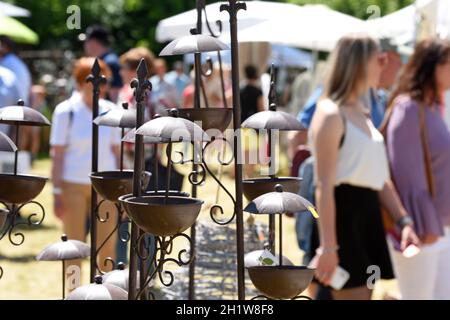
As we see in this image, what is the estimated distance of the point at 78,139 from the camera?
224 inches

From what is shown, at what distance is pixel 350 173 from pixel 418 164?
0.51 metres

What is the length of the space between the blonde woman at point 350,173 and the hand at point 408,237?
15 cm

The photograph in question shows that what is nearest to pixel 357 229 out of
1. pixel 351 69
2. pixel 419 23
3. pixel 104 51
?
pixel 351 69

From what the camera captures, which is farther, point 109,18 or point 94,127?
point 109,18

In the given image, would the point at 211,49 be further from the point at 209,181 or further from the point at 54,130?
the point at 209,181

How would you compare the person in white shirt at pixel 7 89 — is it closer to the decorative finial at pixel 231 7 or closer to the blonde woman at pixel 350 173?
the blonde woman at pixel 350 173

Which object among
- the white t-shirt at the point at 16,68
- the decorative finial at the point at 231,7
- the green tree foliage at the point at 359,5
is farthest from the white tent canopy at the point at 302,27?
the green tree foliage at the point at 359,5

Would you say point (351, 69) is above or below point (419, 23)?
below

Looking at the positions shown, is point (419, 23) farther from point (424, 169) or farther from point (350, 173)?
point (350, 173)

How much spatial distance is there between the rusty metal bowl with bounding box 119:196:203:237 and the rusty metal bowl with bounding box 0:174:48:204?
0.40 meters

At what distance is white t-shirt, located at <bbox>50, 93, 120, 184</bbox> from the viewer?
18.6 feet

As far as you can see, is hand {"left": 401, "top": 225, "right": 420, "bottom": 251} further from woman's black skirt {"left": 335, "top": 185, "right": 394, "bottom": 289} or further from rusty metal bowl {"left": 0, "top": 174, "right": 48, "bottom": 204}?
rusty metal bowl {"left": 0, "top": 174, "right": 48, "bottom": 204}

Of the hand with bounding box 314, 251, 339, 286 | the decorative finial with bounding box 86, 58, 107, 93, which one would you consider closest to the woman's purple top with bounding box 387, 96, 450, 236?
the hand with bounding box 314, 251, 339, 286

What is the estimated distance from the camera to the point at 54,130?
18.9ft
